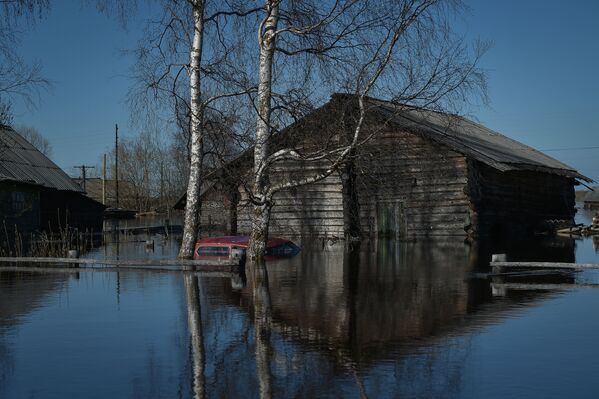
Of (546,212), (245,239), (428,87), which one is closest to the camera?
(428,87)

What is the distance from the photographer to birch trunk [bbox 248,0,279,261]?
2052 cm

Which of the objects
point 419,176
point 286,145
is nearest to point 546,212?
point 419,176

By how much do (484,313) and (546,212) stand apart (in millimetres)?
33051

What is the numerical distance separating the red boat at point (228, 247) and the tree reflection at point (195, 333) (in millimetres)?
2831

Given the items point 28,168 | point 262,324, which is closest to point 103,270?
point 262,324

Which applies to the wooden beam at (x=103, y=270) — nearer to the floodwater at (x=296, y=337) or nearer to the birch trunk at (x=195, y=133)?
the floodwater at (x=296, y=337)

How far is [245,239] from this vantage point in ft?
79.3

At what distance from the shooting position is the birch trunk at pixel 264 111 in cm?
2052

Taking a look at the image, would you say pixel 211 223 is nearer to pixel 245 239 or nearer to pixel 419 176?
pixel 419 176

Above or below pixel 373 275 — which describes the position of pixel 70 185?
above

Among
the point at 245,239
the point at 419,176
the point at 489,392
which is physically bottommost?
the point at 489,392

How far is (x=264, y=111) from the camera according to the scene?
20.6 metres

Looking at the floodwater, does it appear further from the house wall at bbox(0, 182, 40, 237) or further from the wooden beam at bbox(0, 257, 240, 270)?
the house wall at bbox(0, 182, 40, 237)

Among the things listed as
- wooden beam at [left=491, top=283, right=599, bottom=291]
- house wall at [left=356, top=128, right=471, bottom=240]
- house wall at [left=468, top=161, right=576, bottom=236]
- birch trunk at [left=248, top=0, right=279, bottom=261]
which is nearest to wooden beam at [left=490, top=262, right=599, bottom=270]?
wooden beam at [left=491, top=283, right=599, bottom=291]
